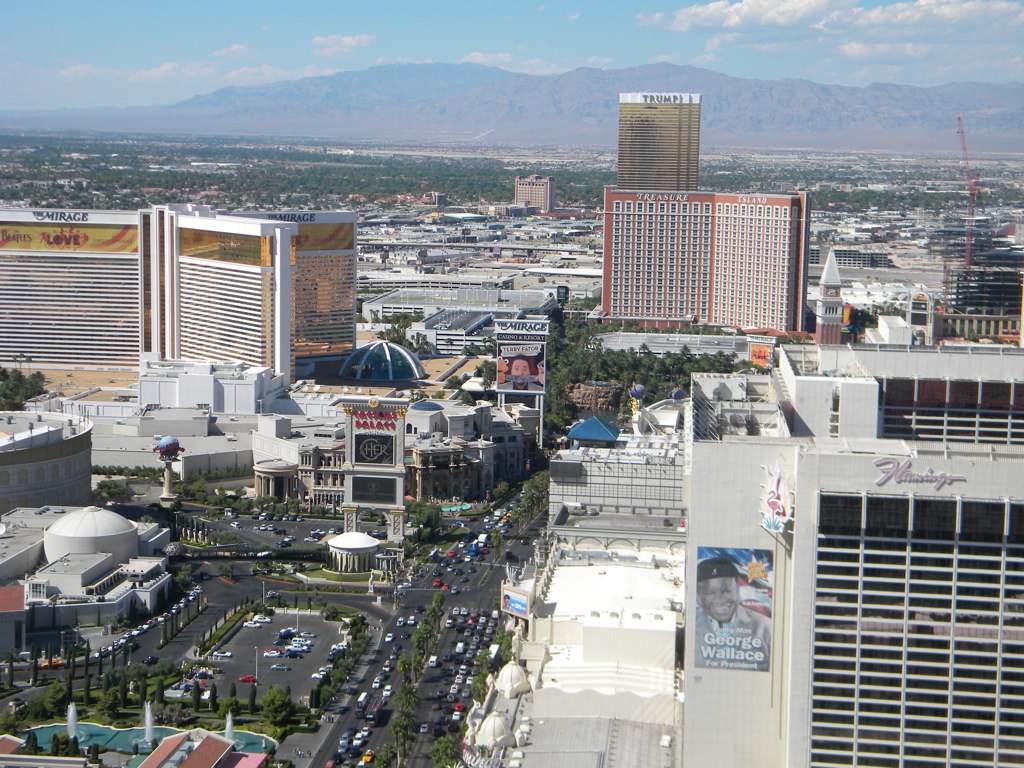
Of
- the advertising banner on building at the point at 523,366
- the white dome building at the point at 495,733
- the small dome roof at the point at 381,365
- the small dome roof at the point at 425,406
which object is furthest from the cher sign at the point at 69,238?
the white dome building at the point at 495,733

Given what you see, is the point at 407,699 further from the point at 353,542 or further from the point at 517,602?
the point at 353,542

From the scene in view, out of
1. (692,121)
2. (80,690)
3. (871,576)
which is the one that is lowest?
(80,690)

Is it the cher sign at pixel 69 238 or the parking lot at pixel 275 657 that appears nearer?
the parking lot at pixel 275 657

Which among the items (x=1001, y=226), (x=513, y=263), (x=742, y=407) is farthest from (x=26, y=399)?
(x=1001, y=226)

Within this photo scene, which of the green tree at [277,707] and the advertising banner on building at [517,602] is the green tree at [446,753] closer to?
the advertising banner on building at [517,602]

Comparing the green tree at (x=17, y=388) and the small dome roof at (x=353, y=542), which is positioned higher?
the green tree at (x=17, y=388)

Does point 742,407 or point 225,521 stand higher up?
point 742,407

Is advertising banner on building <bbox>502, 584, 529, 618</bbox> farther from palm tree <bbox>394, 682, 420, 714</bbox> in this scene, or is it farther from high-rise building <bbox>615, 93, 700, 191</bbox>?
high-rise building <bbox>615, 93, 700, 191</bbox>

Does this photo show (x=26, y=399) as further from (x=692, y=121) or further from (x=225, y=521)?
(x=692, y=121)
